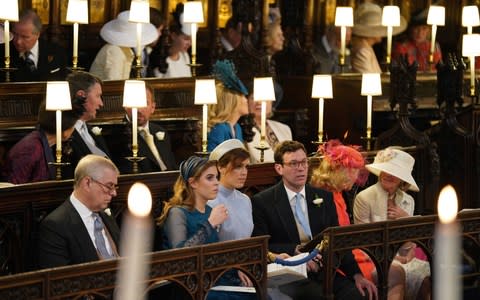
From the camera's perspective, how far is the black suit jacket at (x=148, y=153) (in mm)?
8031

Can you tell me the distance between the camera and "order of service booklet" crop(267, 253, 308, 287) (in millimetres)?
6395

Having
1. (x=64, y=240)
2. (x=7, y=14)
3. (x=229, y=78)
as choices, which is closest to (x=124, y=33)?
(x=229, y=78)

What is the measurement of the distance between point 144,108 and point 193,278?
2.97 meters

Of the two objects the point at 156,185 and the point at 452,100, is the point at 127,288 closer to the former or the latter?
the point at 156,185

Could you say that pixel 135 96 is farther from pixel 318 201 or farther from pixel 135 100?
pixel 318 201

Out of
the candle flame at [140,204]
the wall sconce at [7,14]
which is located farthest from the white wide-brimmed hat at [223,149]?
the candle flame at [140,204]

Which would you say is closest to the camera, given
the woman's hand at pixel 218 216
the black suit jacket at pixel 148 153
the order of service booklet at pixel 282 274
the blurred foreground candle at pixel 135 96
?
the woman's hand at pixel 218 216

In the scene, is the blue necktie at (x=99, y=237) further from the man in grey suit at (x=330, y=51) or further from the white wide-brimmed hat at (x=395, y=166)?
the man in grey suit at (x=330, y=51)

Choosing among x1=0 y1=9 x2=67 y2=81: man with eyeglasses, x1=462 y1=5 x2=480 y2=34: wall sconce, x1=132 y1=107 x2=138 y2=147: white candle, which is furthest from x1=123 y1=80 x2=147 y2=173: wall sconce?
x1=462 y1=5 x2=480 y2=34: wall sconce

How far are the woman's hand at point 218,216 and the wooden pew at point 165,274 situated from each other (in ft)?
1.85

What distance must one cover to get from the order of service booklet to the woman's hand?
0.40m

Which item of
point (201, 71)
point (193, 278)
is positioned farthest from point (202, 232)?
point (201, 71)

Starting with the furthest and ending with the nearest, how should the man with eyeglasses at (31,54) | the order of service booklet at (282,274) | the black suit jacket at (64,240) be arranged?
the man with eyeglasses at (31,54)
the order of service booklet at (282,274)
the black suit jacket at (64,240)

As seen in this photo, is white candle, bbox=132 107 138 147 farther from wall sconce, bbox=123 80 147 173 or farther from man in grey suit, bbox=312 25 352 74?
man in grey suit, bbox=312 25 352 74
